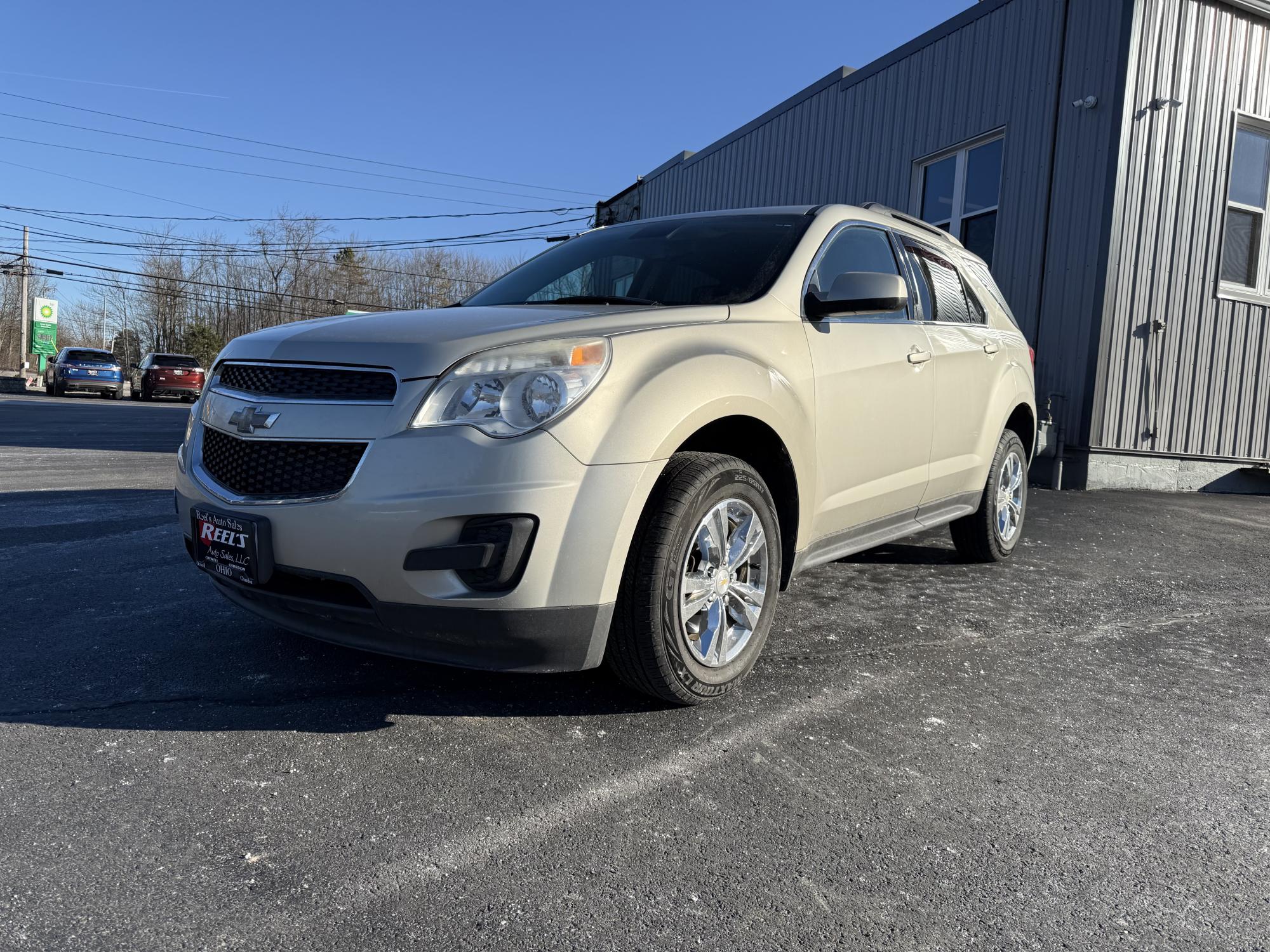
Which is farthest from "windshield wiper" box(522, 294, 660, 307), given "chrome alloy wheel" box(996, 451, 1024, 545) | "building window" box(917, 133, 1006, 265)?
"building window" box(917, 133, 1006, 265)

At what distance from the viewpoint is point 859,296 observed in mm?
3404

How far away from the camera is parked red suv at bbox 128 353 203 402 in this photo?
29.0m

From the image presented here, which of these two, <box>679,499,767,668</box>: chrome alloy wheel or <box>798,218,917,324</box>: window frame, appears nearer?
<box>679,499,767,668</box>: chrome alloy wheel

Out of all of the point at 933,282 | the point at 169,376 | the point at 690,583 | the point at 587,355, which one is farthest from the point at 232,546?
the point at 169,376

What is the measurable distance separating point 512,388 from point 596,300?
1132 millimetres

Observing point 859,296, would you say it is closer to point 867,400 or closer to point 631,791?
point 867,400

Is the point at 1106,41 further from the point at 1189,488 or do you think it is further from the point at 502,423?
the point at 502,423

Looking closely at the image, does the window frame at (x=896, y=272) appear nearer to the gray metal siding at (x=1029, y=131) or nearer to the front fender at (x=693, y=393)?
the front fender at (x=693, y=393)

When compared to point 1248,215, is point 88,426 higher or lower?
lower

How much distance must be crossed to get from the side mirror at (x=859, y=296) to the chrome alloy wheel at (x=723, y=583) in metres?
0.91

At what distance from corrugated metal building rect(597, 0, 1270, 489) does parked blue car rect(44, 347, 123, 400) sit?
26.4m

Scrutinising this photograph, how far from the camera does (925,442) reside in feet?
13.8

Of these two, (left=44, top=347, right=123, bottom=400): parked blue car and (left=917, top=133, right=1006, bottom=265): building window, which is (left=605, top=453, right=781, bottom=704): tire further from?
(left=44, top=347, right=123, bottom=400): parked blue car

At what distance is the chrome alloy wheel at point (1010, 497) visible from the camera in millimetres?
5289
